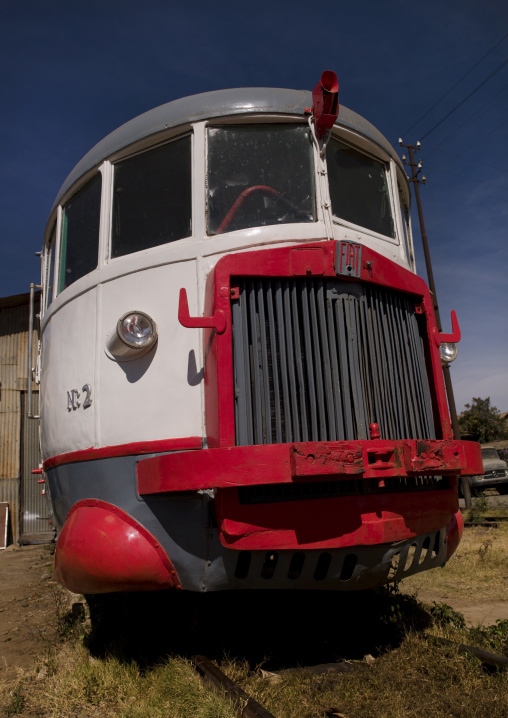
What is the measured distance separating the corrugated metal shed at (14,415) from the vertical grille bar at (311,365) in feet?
34.1

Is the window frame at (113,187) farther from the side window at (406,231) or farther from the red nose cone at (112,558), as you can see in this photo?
the side window at (406,231)

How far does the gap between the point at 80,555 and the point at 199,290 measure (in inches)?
62.2

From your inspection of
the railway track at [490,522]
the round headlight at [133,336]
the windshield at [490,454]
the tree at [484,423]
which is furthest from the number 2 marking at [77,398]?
the tree at [484,423]

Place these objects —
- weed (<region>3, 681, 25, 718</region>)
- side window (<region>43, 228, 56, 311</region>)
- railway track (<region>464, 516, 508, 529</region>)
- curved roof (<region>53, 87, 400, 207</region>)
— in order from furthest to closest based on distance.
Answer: railway track (<region>464, 516, 508, 529</region>) → side window (<region>43, 228, 56, 311</region>) → curved roof (<region>53, 87, 400, 207</region>) → weed (<region>3, 681, 25, 718</region>)

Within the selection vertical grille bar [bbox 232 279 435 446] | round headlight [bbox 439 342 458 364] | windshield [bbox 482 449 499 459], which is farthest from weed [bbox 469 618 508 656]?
windshield [bbox 482 449 499 459]

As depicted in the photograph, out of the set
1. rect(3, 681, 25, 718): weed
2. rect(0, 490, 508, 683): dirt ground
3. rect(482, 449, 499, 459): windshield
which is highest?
rect(482, 449, 499, 459): windshield

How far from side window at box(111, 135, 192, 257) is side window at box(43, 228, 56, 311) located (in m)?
1.00

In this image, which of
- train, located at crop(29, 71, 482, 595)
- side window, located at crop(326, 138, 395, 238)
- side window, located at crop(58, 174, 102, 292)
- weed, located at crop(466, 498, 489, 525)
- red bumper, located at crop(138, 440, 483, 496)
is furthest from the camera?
weed, located at crop(466, 498, 489, 525)

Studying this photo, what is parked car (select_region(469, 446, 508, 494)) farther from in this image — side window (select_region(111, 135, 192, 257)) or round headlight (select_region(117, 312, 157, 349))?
round headlight (select_region(117, 312, 157, 349))

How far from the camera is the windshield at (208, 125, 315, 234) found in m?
3.52

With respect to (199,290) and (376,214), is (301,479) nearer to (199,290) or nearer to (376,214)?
(199,290)

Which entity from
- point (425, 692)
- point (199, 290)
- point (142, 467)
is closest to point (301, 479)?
point (142, 467)

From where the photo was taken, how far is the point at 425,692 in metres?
3.06

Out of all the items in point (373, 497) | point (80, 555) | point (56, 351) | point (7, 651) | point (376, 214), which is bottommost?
point (7, 651)
